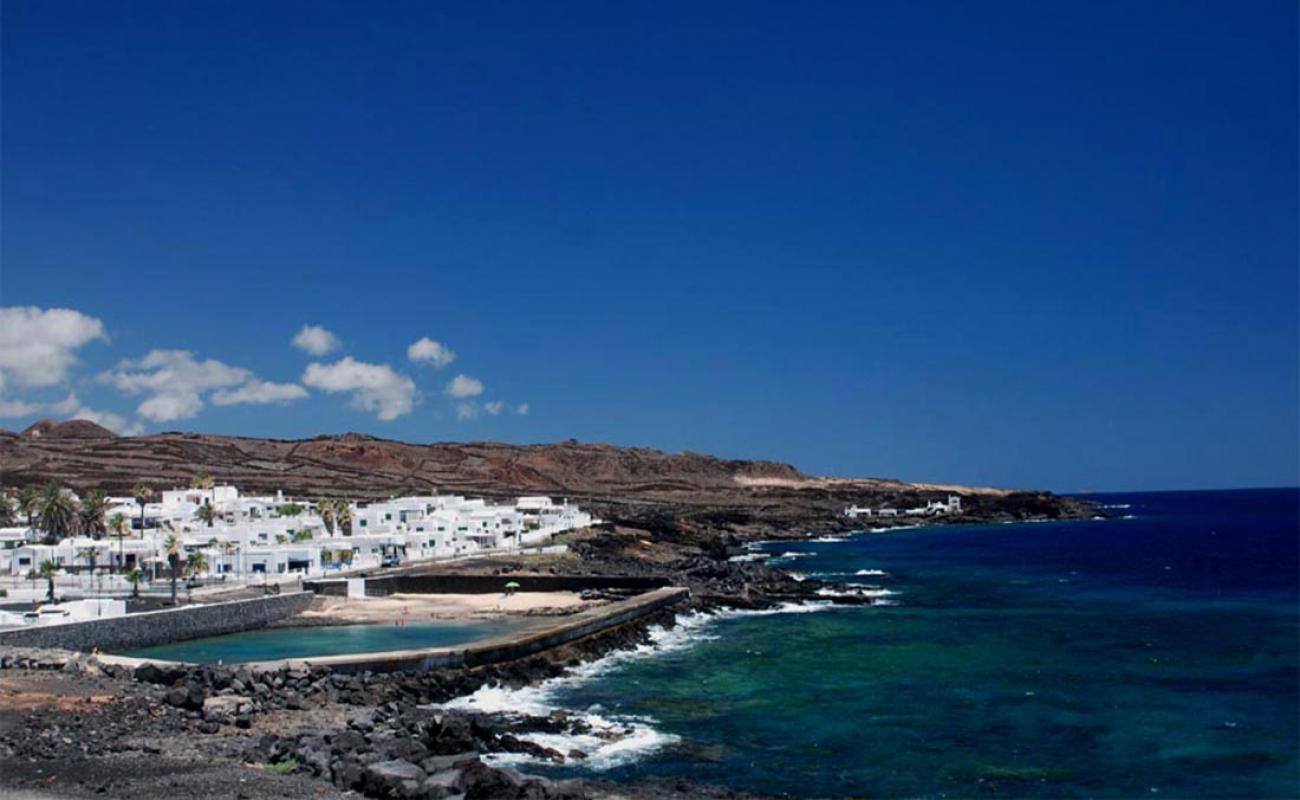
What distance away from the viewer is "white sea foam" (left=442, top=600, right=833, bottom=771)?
78.9ft

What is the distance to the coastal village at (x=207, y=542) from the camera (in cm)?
4944

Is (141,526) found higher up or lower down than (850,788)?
higher up

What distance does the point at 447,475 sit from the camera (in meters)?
174

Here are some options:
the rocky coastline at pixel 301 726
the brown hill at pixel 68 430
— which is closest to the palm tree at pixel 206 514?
the rocky coastline at pixel 301 726

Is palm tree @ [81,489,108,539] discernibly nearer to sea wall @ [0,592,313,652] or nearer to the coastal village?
the coastal village

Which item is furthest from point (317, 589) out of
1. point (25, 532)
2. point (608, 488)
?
point (608, 488)

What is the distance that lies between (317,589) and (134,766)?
31.3 meters

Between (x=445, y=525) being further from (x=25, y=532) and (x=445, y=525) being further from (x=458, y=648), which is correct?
(x=458, y=648)

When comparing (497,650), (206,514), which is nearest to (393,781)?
(497,650)

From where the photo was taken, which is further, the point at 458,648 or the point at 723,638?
the point at 723,638

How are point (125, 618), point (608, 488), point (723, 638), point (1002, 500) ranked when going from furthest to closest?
point (608, 488) → point (1002, 500) → point (723, 638) → point (125, 618)

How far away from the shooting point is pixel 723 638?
4262 centimetres

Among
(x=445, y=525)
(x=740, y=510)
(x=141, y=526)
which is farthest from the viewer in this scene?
(x=740, y=510)

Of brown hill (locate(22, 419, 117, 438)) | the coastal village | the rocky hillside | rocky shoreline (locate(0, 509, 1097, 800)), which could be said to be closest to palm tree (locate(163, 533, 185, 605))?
the coastal village
